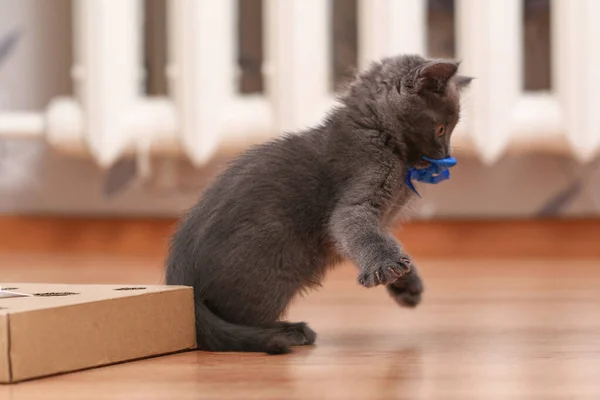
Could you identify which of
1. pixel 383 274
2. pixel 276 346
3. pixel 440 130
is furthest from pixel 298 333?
pixel 440 130

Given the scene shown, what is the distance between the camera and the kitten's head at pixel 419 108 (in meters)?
1.16

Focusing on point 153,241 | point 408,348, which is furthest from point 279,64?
point 408,348

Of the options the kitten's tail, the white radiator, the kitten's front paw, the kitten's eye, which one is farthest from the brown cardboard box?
the white radiator

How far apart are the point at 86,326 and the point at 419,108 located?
1.54 feet

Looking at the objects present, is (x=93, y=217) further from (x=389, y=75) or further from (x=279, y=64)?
(x=389, y=75)

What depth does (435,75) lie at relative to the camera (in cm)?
115

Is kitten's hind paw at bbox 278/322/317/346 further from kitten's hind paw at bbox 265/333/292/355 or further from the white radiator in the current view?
the white radiator

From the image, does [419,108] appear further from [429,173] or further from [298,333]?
[298,333]

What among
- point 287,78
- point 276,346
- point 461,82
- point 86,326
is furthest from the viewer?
point 287,78

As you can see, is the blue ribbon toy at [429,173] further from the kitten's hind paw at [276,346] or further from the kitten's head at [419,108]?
the kitten's hind paw at [276,346]

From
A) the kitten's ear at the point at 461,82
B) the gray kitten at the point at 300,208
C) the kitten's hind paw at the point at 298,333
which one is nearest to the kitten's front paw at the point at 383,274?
the gray kitten at the point at 300,208

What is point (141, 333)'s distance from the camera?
106 centimetres

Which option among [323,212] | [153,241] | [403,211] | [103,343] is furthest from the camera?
[153,241]

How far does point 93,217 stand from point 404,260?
166cm
